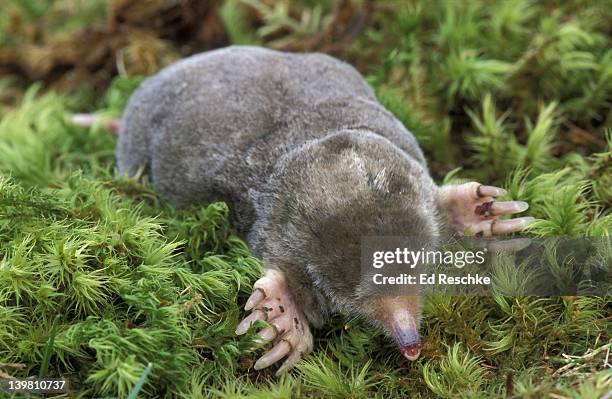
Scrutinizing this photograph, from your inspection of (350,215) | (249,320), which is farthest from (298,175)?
(249,320)

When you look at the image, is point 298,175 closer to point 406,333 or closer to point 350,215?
point 350,215

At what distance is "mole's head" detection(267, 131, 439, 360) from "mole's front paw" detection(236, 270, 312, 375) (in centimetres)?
10

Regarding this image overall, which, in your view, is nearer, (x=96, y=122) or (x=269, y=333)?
(x=269, y=333)

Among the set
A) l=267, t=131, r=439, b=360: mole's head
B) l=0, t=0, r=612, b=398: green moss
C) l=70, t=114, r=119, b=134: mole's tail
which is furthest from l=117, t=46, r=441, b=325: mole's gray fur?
l=70, t=114, r=119, b=134: mole's tail

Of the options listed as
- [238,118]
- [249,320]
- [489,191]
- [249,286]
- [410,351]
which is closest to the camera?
[410,351]

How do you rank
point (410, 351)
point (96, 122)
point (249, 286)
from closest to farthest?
1. point (410, 351)
2. point (249, 286)
3. point (96, 122)

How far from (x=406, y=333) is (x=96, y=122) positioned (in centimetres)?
209

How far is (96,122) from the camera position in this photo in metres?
3.31

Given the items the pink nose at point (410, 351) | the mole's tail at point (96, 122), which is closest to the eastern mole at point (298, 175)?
the pink nose at point (410, 351)

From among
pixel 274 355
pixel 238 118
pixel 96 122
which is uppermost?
pixel 238 118

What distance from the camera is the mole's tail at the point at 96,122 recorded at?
3.33 m

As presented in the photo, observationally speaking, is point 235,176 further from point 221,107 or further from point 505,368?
point 505,368

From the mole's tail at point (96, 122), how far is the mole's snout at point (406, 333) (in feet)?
6.59

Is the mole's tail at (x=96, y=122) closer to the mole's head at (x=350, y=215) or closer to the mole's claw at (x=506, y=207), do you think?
the mole's head at (x=350, y=215)
